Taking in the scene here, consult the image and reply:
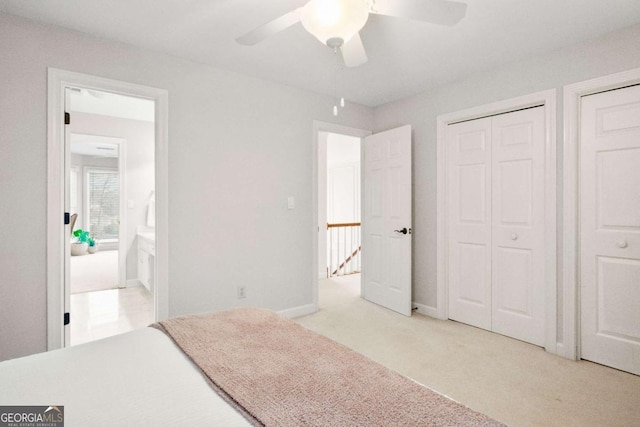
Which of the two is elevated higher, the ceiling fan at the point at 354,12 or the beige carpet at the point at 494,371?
the ceiling fan at the point at 354,12

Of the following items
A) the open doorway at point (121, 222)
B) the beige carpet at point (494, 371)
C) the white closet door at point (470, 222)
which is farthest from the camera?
the open doorway at point (121, 222)

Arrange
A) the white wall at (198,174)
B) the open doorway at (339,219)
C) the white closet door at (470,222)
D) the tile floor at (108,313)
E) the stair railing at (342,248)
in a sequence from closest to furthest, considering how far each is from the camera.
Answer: the white wall at (198,174) < the tile floor at (108,313) < the white closet door at (470,222) < the open doorway at (339,219) < the stair railing at (342,248)

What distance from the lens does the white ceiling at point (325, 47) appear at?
2020 millimetres

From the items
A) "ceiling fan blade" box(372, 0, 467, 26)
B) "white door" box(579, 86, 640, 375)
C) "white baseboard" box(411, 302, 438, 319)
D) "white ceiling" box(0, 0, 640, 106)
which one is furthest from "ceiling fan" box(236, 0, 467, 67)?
"white baseboard" box(411, 302, 438, 319)

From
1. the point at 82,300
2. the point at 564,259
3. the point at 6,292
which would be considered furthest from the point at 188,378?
the point at 82,300

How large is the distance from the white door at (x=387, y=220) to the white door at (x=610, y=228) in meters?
1.48

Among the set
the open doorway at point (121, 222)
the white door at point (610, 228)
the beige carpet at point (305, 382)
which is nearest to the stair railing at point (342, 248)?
the open doorway at point (121, 222)

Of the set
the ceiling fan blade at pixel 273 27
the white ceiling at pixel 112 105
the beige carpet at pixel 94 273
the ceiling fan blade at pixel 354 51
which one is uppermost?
the white ceiling at pixel 112 105

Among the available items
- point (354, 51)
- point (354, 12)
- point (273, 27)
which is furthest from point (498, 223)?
point (273, 27)

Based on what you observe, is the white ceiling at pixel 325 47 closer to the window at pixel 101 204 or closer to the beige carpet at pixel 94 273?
the beige carpet at pixel 94 273

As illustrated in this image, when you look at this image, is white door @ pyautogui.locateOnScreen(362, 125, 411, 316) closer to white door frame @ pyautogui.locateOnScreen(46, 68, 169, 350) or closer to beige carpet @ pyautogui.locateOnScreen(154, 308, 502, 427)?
beige carpet @ pyautogui.locateOnScreen(154, 308, 502, 427)

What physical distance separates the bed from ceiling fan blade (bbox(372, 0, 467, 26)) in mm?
1417

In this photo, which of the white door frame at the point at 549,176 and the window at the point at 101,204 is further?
the window at the point at 101,204

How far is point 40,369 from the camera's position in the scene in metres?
1.11
